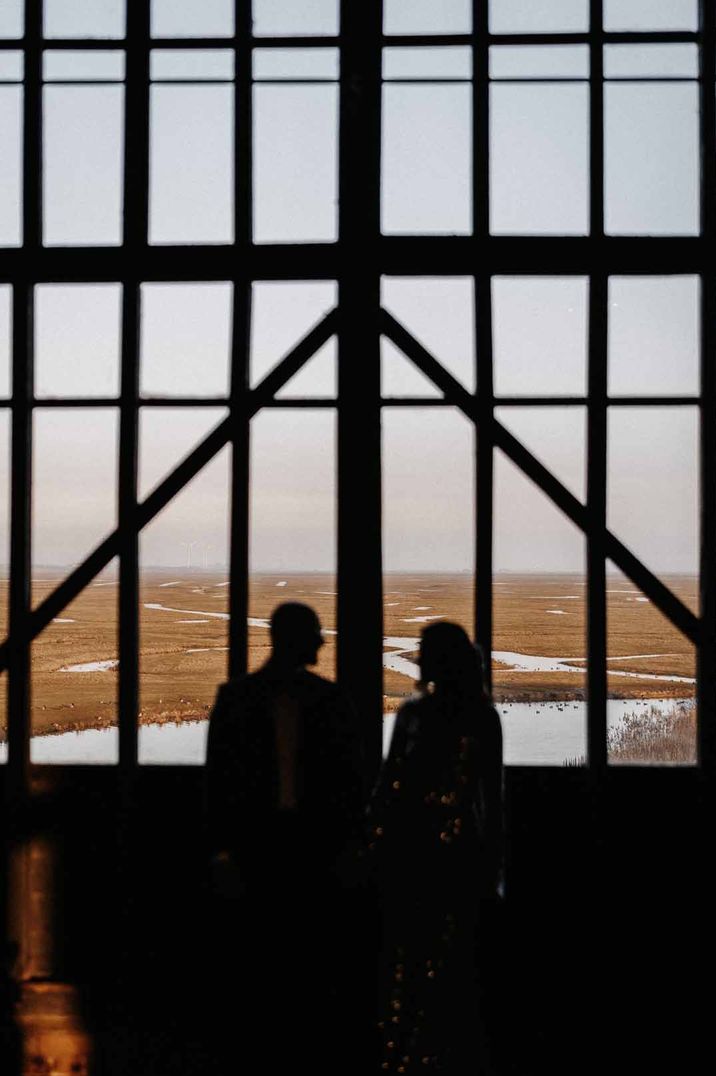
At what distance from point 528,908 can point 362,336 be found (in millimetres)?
2936

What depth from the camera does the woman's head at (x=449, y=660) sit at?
8.96 feet

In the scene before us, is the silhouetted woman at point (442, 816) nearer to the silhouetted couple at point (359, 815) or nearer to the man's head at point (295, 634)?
the silhouetted couple at point (359, 815)

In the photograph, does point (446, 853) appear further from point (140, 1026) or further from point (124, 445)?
point (124, 445)

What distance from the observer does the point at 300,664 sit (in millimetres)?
2771

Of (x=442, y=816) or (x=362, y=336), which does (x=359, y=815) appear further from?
(x=362, y=336)

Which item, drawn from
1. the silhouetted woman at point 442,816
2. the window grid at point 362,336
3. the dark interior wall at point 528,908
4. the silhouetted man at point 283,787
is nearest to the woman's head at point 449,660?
the silhouetted woman at point 442,816

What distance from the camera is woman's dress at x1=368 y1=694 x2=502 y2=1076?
2.76 m

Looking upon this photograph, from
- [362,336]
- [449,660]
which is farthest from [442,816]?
[362,336]

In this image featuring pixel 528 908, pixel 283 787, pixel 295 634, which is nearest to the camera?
pixel 295 634

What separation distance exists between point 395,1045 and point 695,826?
1.82 m

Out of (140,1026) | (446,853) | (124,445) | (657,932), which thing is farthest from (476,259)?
(140,1026)

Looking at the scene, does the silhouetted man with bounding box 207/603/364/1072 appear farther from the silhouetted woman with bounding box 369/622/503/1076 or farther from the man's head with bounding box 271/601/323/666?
the silhouetted woman with bounding box 369/622/503/1076

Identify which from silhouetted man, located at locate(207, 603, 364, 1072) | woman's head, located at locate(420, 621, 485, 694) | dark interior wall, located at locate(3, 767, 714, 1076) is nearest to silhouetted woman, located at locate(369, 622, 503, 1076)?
woman's head, located at locate(420, 621, 485, 694)

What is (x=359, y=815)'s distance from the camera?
2.84 m
